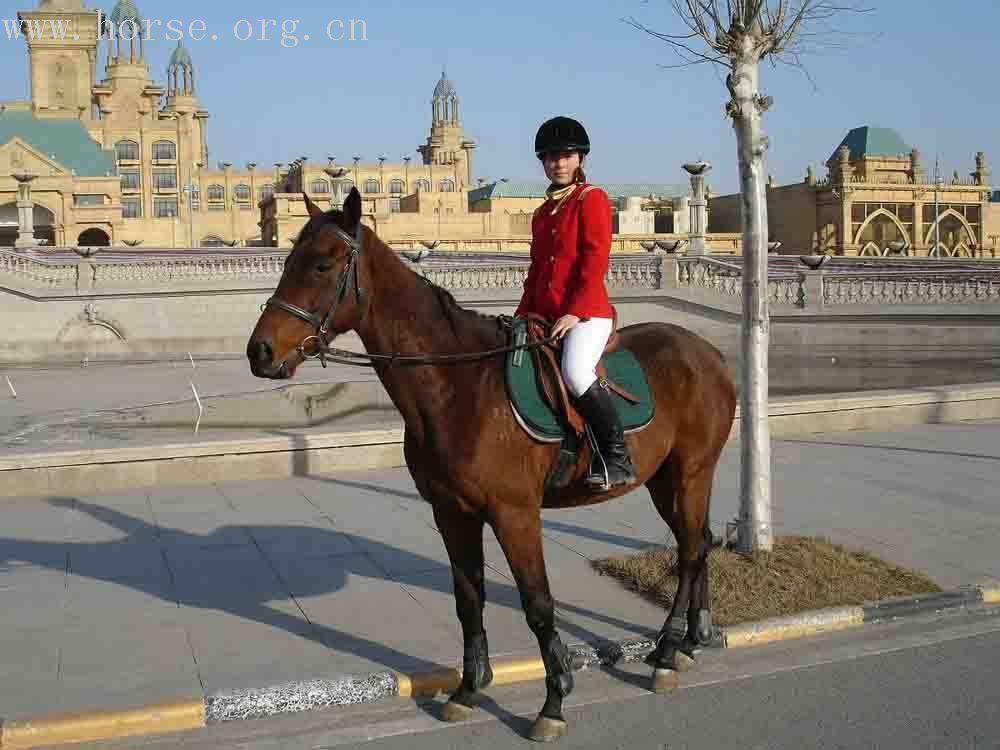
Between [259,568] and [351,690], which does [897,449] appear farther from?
[351,690]

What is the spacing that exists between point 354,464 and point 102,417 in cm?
591

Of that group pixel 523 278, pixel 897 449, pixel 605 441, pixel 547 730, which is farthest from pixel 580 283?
pixel 523 278

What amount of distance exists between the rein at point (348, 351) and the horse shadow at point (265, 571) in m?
1.75

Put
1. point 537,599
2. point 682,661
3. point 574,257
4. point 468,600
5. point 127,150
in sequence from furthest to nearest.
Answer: point 127,150 < point 682,661 < point 468,600 < point 574,257 < point 537,599

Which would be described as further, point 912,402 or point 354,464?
point 912,402

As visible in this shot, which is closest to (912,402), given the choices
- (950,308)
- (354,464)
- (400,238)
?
(354,464)

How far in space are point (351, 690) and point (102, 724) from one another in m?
1.19

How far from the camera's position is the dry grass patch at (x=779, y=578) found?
6.54 m

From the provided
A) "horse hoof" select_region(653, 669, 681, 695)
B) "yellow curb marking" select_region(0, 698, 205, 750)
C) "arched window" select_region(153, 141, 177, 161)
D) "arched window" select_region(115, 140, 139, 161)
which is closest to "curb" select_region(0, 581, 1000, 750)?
"yellow curb marking" select_region(0, 698, 205, 750)

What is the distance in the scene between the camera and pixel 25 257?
120 ft

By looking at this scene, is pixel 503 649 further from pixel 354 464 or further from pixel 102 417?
pixel 102 417

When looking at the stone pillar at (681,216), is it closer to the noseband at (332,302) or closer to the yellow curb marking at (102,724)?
the noseband at (332,302)

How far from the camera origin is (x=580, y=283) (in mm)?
5125

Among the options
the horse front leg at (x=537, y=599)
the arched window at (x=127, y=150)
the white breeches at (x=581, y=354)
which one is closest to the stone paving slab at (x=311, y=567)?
the horse front leg at (x=537, y=599)
